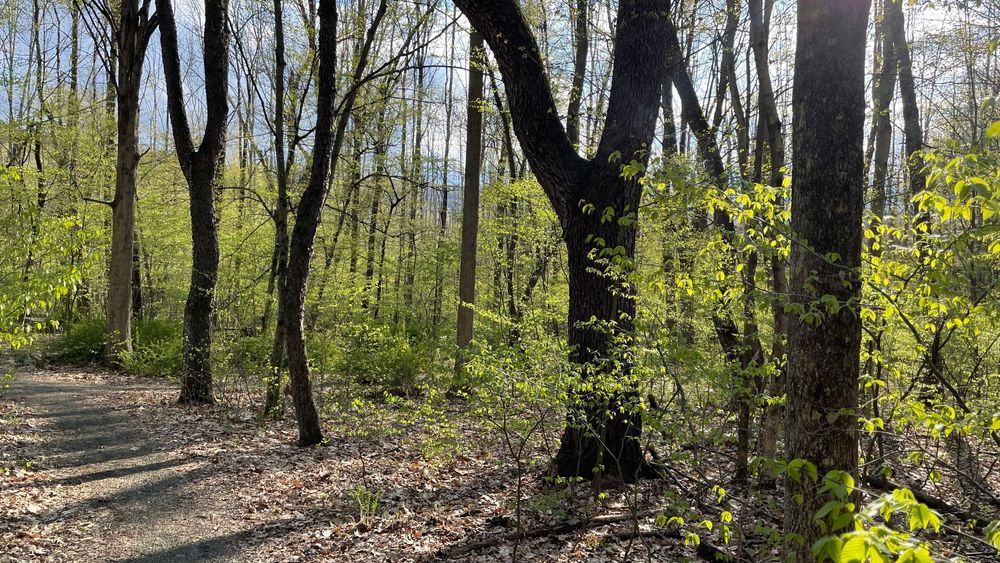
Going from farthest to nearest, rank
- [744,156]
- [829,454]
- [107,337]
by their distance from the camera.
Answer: [107,337]
[744,156]
[829,454]

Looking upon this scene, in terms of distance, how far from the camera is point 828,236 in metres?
2.55

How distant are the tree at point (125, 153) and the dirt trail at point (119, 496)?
3.84 m

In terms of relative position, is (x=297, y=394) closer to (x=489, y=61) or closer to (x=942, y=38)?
(x=489, y=61)

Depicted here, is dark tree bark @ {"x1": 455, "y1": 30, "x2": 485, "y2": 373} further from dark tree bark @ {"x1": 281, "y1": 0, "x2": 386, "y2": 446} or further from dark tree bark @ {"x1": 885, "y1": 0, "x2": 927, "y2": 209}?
dark tree bark @ {"x1": 885, "y1": 0, "x2": 927, "y2": 209}

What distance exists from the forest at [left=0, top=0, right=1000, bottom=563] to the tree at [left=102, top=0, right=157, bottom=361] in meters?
0.07

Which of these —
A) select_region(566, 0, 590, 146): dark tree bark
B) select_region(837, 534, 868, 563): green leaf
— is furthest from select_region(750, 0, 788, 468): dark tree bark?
select_region(566, 0, 590, 146): dark tree bark

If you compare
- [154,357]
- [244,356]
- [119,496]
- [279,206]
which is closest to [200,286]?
[244,356]

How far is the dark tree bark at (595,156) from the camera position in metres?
5.07

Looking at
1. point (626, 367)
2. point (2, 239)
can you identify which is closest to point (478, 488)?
point (626, 367)

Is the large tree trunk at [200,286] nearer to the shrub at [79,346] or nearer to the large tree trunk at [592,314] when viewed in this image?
the shrub at [79,346]

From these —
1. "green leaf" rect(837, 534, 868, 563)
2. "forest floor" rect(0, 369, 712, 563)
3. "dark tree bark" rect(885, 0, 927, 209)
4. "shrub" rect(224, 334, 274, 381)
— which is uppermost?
"dark tree bark" rect(885, 0, 927, 209)

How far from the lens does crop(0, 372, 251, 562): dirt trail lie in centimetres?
436

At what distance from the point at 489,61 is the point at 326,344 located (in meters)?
6.15

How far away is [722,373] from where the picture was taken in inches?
133
